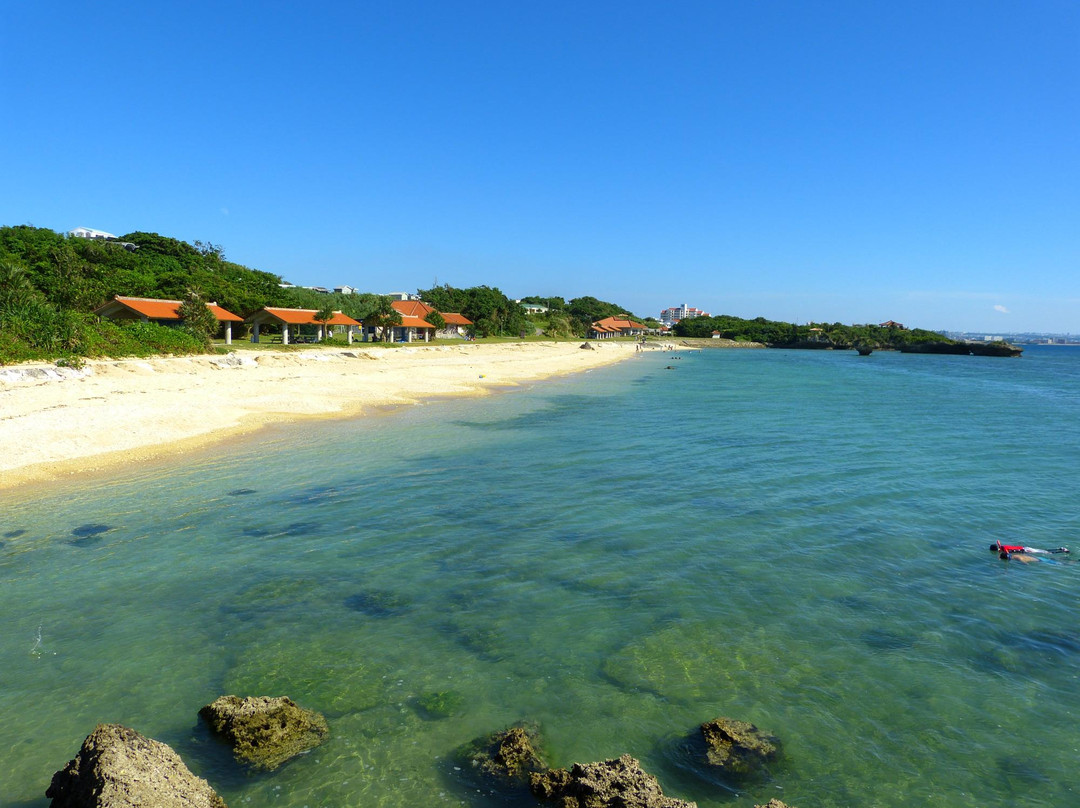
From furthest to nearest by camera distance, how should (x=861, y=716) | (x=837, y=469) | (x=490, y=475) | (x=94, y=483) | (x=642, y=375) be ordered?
(x=642, y=375)
(x=837, y=469)
(x=490, y=475)
(x=94, y=483)
(x=861, y=716)

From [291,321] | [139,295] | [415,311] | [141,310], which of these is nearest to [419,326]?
[415,311]

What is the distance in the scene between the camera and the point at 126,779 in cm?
469

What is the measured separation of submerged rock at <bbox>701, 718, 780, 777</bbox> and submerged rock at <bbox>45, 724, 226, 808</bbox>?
4.60 metres

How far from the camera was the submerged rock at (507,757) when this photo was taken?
5.96 m

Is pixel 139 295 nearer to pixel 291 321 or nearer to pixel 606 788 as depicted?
pixel 291 321

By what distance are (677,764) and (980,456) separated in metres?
22.4

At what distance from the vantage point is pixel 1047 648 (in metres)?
8.55

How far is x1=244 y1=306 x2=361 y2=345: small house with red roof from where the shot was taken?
62219mm

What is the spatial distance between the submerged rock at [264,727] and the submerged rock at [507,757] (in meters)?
1.65

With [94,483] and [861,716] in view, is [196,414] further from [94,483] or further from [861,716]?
[861,716]

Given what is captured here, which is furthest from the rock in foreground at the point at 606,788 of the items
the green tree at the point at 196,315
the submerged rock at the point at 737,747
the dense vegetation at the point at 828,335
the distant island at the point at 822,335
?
the dense vegetation at the point at 828,335

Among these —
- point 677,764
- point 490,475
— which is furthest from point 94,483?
point 677,764

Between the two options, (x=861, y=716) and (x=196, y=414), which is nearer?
(x=861, y=716)

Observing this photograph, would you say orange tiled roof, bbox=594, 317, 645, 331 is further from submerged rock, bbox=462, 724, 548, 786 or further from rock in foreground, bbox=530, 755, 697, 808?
rock in foreground, bbox=530, 755, 697, 808
